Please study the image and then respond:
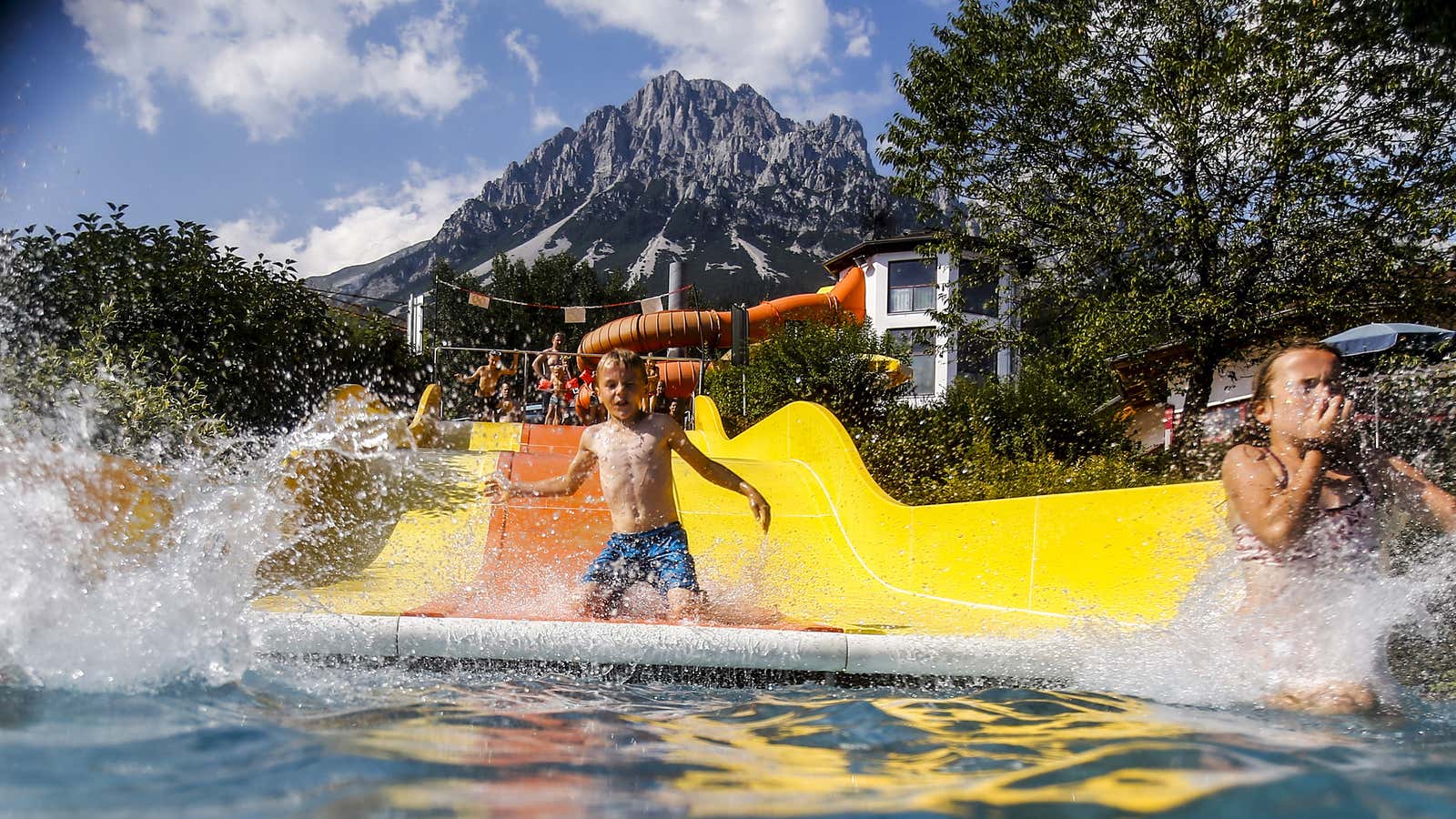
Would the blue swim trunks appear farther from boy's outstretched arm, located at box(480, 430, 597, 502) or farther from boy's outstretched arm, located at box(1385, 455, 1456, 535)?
boy's outstretched arm, located at box(1385, 455, 1456, 535)

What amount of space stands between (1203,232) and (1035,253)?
7.36ft

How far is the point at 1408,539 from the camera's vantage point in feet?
12.7

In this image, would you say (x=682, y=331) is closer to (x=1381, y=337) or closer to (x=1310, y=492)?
(x=1381, y=337)

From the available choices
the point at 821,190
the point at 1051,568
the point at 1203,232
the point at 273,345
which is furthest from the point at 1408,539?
the point at 821,190

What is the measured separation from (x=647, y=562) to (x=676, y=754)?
251 cm

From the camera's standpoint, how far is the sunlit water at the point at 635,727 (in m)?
1.92

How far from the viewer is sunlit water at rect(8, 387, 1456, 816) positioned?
1.92m

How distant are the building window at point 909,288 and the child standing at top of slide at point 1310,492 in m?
33.0

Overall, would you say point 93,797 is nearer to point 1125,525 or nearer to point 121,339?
point 1125,525

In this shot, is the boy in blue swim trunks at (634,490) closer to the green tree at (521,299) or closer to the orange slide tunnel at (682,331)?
the orange slide tunnel at (682,331)

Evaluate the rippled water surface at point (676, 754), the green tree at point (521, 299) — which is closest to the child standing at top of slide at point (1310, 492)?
the rippled water surface at point (676, 754)

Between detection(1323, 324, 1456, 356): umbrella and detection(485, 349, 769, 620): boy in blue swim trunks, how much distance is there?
6.39 m

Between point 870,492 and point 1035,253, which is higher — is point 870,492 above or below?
below

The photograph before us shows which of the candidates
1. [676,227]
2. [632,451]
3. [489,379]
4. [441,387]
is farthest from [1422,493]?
[676,227]
